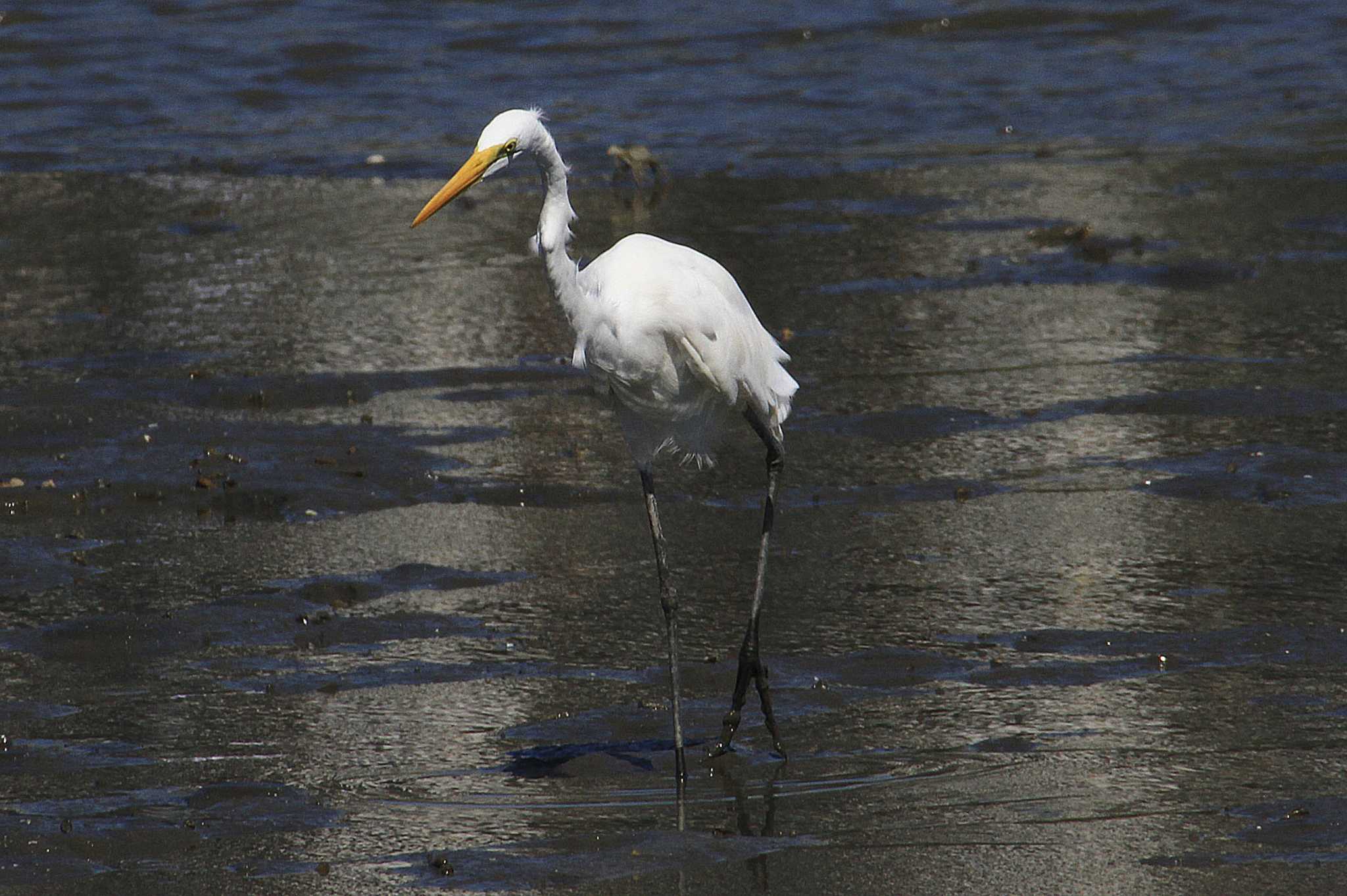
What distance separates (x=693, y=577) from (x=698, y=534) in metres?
0.42

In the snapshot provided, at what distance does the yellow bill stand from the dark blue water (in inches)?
A: 344

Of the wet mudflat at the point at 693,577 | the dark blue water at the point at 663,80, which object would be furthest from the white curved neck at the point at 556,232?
the dark blue water at the point at 663,80

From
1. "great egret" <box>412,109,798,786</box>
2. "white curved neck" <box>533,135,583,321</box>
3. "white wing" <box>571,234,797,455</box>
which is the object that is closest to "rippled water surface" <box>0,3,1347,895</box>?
"great egret" <box>412,109,798,786</box>

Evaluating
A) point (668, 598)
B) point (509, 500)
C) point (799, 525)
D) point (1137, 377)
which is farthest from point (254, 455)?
point (1137, 377)

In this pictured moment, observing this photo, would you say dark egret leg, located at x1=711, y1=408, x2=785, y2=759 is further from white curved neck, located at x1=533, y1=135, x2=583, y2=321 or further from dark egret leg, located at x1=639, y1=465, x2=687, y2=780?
white curved neck, located at x1=533, y1=135, x2=583, y2=321

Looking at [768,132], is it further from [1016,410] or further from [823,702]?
[823,702]

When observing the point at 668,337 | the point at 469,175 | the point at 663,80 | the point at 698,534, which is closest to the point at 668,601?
the point at 668,337

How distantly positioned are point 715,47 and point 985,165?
5969mm

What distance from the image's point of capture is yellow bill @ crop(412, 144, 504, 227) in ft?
15.5

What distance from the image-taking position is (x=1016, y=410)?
7.79m

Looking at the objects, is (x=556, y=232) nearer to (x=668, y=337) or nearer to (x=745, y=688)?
(x=668, y=337)

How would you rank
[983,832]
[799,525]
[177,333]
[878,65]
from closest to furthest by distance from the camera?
1. [983,832]
2. [799,525]
3. [177,333]
4. [878,65]

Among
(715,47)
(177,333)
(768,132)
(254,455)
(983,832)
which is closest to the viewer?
(983,832)

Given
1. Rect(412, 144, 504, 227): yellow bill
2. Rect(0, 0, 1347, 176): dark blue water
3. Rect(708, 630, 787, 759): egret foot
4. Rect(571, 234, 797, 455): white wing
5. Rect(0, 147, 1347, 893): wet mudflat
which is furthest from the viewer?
Rect(0, 0, 1347, 176): dark blue water
